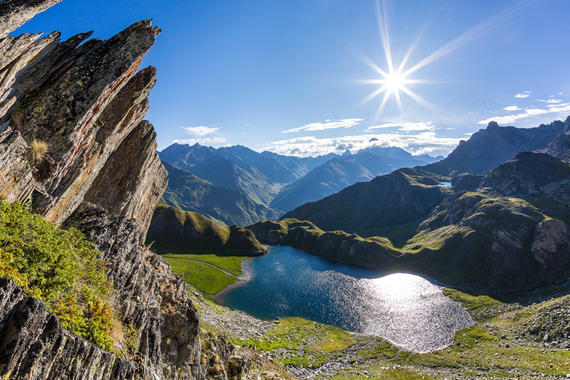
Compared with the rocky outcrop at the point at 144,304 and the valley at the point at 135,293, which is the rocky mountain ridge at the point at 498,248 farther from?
the rocky outcrop at the point at 144,304

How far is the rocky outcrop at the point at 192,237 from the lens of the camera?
586 feet

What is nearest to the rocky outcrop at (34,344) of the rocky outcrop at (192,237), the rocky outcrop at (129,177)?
the rocky outcrop at (129,177)

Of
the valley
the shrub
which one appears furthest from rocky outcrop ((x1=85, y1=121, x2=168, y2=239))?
the shrub

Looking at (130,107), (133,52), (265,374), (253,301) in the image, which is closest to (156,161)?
(130,107)

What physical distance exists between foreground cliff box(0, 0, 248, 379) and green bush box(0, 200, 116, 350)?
174 centimetres

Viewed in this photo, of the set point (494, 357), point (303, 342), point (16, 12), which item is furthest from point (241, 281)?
point (16, 12)

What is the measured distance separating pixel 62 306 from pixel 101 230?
1325cm

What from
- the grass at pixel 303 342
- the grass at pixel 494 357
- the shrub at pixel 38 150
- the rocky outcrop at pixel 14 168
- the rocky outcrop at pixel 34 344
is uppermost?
the grass at pixel 494 357

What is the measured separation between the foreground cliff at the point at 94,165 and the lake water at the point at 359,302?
6620 centimetres

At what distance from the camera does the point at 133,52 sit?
27.5 m

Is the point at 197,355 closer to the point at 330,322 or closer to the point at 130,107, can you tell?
the point at 130,107

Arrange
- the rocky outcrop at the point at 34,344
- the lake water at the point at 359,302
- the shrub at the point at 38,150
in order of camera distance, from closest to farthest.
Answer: the rocky outcrop at the point at 34,344, the shrub at the point at 38,150, the lake water at the point at 359,302

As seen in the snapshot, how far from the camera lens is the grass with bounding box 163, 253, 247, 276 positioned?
464 feet

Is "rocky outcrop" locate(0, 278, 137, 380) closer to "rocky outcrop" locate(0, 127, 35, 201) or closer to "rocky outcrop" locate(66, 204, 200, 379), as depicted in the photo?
"rocky outcrop" locate(66, 204, 200, 379)
